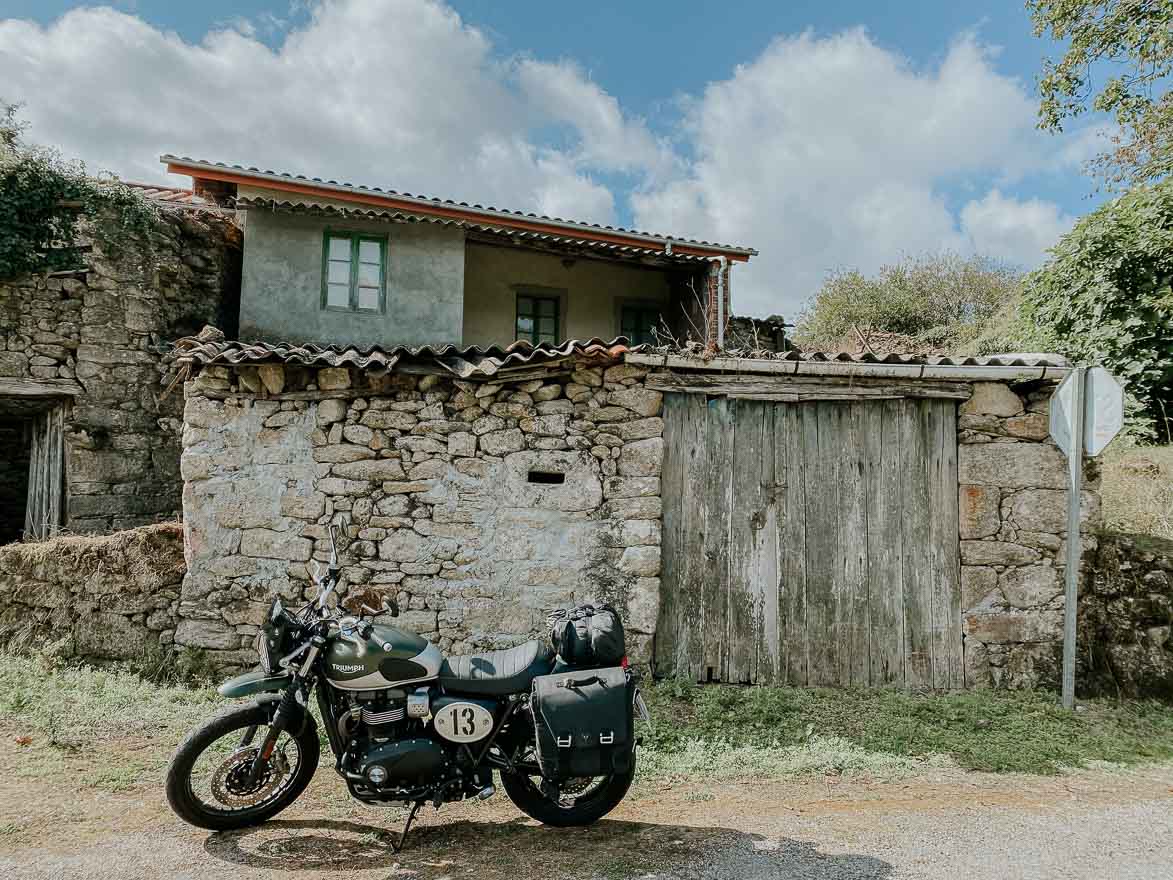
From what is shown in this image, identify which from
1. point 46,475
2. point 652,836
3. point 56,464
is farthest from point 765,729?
point 46,475

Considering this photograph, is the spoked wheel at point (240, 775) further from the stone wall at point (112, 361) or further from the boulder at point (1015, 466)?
the stone wall at point (112, 361)

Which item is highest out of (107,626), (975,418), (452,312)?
(452,312)

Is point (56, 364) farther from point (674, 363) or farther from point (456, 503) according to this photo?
point (674, 363)

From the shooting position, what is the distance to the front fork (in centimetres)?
317

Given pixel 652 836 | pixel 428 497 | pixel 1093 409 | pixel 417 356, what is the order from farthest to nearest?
1. pixel 428 497
2. pixel 417 356
3. pixel 1093 409
4. pixel 652 836

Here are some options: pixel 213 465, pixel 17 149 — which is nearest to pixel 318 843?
pixel 213 465

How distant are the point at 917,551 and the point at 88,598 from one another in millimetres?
6331

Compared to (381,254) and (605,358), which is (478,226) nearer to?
(381,254)

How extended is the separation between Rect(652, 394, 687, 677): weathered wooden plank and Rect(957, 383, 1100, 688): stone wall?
2190 mm

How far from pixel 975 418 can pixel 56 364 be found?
8.73 meters

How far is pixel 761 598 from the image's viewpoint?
5387 mm

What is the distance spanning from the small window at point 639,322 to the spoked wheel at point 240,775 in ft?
26.2

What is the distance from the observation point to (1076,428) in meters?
4.85

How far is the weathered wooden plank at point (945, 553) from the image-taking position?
5352mm
